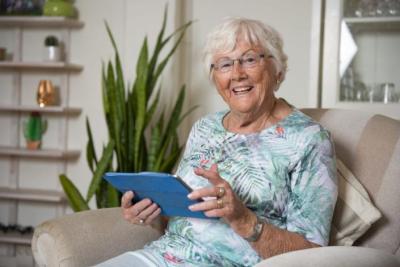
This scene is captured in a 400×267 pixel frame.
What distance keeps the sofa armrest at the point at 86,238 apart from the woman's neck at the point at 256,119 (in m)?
0.43

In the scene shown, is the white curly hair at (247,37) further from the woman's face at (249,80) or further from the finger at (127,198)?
the finger at (127,198)

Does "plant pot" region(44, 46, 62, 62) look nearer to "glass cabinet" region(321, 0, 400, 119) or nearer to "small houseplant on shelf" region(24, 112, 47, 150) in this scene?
"small houseplant on shelf" region(24, 112, 47, 150)

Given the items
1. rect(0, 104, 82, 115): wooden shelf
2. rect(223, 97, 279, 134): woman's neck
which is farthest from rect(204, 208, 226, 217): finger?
rect(0, 104, 82, 115): wooden shelf

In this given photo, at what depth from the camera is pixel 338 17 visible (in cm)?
278

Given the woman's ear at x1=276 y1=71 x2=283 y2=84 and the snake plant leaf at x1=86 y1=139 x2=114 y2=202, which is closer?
the woman's ear at x1=276 y1=71 x2=283 y2=84

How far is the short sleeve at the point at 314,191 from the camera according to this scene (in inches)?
59.7

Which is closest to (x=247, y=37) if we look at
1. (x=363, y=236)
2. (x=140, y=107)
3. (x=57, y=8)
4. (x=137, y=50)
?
(x=363, y=236)

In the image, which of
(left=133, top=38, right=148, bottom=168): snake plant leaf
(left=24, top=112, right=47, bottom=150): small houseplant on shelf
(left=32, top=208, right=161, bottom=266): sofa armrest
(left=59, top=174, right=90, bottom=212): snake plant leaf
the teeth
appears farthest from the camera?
(left=24, top=112, right=47, bottom=150): small houseplant on shelf

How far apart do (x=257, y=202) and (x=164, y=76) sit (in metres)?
1.64

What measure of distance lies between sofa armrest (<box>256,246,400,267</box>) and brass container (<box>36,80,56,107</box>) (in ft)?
7.52

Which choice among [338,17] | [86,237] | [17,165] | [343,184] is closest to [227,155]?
Result: [343,184]

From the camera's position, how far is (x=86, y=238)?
1.68 metres

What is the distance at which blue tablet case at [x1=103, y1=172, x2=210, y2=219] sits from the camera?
1.40m

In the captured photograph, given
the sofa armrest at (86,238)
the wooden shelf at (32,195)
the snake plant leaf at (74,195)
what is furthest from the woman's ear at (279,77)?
the wooden shelf at (32,195)
